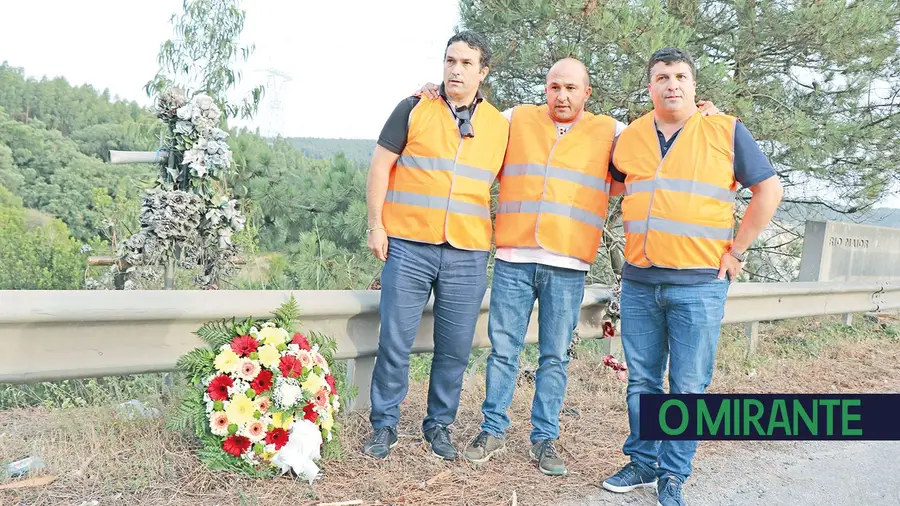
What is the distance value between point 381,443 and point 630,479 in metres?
1.18

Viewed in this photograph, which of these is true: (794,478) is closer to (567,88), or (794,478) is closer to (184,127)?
(567,88)

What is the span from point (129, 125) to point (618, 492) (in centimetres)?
634

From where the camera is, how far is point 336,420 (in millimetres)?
3783

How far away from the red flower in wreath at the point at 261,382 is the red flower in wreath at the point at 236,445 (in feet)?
0.69

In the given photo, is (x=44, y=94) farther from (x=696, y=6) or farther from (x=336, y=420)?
(x=336, y=420)

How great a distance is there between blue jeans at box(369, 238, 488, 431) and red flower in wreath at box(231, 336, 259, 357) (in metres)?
0.64

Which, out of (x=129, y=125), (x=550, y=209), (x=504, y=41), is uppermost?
(x=504, y=41)

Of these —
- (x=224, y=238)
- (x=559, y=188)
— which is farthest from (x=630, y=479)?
(x=224, y=238)

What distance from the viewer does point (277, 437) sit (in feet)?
10.6

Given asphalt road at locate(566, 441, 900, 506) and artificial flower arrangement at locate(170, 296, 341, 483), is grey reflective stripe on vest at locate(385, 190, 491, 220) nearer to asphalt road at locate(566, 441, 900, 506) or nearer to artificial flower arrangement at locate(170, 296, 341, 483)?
artificial flower arrangement at locate(170, 296, 341, 483)

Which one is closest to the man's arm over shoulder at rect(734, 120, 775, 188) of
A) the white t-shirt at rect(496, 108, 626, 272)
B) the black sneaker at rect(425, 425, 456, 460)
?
the white t-shirt at rect(496, 108, 626, 272)

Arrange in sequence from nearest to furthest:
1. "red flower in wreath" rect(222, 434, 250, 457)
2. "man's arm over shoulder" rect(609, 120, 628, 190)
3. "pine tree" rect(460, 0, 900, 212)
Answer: "red flower in wreath" rect(222, 434, 250, 457), "man's arm over shoulder" rect(609, 120, 628, 190), "pine tree" rect(460, 0, 900, 212)

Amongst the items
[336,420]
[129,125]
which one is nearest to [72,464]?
[336,420]

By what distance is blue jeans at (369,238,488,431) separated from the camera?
11.9 ft
